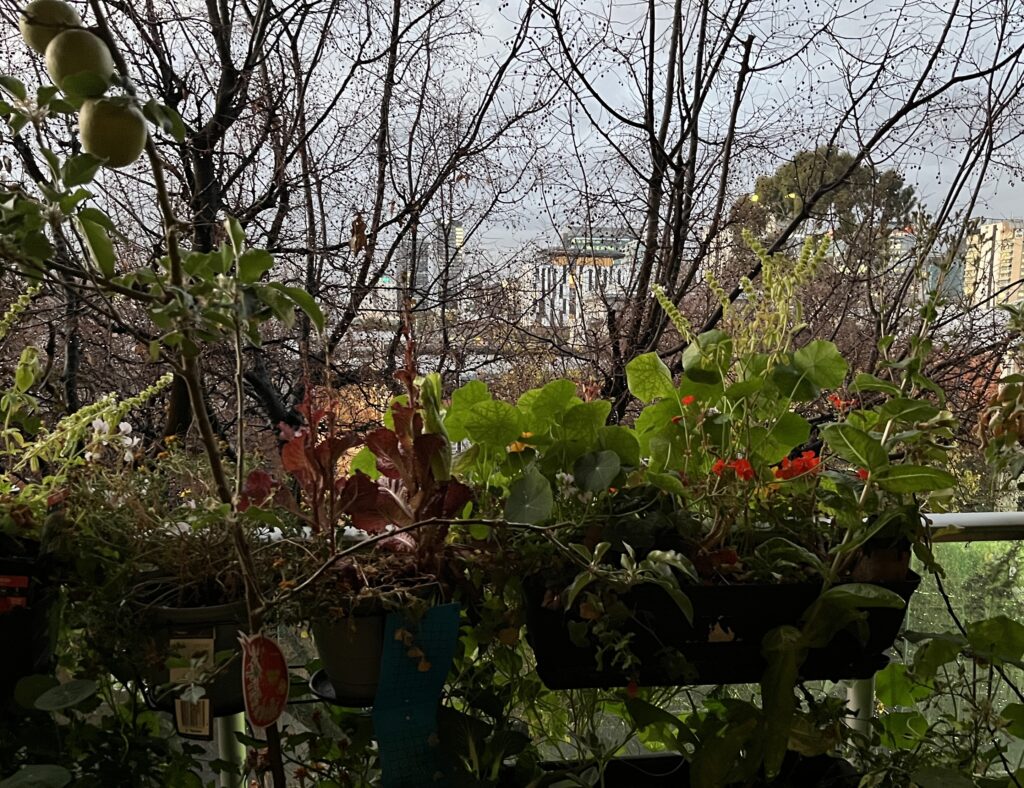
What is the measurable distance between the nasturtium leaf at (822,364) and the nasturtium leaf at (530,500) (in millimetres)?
302

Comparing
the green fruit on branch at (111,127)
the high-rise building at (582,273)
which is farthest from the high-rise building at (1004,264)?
the green fruit on branch at (111,127)

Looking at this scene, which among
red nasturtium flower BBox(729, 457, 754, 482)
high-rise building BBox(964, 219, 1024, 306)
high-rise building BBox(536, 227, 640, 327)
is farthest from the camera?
high-rise building BBox(536, 227, 640, 327)

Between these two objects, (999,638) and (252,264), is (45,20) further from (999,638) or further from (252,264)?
(999,638)

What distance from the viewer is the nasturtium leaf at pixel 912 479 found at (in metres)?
0.80

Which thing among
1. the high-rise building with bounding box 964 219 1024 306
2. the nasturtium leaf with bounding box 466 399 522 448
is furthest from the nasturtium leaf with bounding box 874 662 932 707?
the high-rise building with bounding box 964 219 1024 306

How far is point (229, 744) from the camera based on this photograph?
1.00m

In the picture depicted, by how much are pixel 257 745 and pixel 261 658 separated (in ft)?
1.05

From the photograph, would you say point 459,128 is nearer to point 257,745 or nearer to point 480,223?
point 480,223

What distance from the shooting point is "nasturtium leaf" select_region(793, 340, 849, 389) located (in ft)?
2.81

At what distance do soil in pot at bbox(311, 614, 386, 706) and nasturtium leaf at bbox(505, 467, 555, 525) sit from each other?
17cm

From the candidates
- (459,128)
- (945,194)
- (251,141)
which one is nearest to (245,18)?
(251,141)

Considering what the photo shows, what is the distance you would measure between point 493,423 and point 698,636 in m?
0.30

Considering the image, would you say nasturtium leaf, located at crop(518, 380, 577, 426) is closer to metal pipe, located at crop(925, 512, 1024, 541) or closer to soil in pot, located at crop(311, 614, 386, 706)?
soil in pot, located at crop(311, 614, 386, 706)

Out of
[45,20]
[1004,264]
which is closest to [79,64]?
[45,20]
